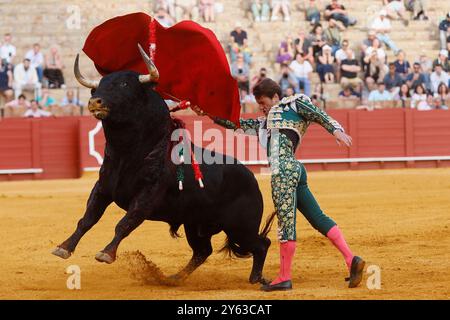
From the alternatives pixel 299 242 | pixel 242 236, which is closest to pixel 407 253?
pixel 299 242

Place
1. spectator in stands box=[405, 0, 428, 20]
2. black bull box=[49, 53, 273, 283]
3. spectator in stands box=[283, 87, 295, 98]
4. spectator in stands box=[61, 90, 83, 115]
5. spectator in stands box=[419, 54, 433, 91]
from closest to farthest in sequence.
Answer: black bull box=[49, 53, 273, 283] → spectator in stands box=[283, 87, 295, 98] → spectator in stands box=[61, 90, 83, 115] → spectator in stands box=[419, 54, 433, 91] → spectator in stands box=[405, 0, 428, 20]

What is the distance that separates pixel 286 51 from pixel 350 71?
1.00 m

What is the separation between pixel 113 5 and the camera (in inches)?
679

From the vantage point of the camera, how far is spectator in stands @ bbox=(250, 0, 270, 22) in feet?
57.0

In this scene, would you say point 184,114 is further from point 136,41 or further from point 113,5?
point 136,41

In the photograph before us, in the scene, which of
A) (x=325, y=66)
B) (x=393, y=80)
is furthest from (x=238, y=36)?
(x=393, y=80)

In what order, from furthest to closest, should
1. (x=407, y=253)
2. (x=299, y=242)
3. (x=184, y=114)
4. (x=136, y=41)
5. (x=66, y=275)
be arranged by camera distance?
(x=184, y=114), (x=299, y=242), (x=407, y=253), (x=66, y=275), (x=136, y=41)

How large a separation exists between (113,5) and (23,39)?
1.54 m

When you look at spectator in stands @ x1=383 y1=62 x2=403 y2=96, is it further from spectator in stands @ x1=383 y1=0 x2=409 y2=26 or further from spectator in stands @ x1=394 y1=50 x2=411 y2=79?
spectator in stands @ x1=383 y1=0 x2=409 y2=26

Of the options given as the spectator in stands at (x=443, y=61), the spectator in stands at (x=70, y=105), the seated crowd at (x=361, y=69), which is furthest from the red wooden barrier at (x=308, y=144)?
the spectator in stands at (x=443, y=61)

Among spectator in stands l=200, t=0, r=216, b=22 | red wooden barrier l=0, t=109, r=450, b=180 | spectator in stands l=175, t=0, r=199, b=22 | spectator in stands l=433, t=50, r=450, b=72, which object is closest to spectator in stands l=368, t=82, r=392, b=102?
red wooden barrier l=0, t=109, r=450, b=180

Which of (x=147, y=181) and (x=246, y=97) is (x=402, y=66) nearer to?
(x=246, y=97)

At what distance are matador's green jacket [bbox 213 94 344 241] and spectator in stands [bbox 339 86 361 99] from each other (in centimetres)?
1039

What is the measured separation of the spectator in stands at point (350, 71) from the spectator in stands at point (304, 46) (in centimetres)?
49
